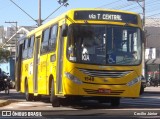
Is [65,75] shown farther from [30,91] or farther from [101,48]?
[30,91]

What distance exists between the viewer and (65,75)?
16328mm

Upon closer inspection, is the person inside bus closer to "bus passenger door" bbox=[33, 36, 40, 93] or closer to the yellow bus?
the yellow bus

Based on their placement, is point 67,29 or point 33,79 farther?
point 33,79

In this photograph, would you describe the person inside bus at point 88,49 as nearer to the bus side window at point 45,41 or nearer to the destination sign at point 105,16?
the destination sign at point 105,16

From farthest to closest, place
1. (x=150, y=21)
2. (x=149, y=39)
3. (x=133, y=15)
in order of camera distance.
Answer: (x=150, y=21) < (x=149, y=39) < (x=133, y=15)

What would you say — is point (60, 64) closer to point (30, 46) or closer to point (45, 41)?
point (45, 41)

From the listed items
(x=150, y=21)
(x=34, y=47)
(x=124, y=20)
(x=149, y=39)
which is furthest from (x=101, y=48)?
(x=150, y=21)

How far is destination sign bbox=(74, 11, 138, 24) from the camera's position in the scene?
16531mm

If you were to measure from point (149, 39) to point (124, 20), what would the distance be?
6633cm

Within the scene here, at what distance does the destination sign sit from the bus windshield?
28cm

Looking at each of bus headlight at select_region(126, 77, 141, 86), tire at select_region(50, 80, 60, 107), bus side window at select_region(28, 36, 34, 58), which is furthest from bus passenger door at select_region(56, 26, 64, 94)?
bus side window at select_region(28, 36, 34, 58)

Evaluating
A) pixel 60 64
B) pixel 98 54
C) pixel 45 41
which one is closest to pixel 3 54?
pixel 45 41

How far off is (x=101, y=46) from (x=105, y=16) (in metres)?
1.13

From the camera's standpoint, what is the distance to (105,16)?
55.0 ft
